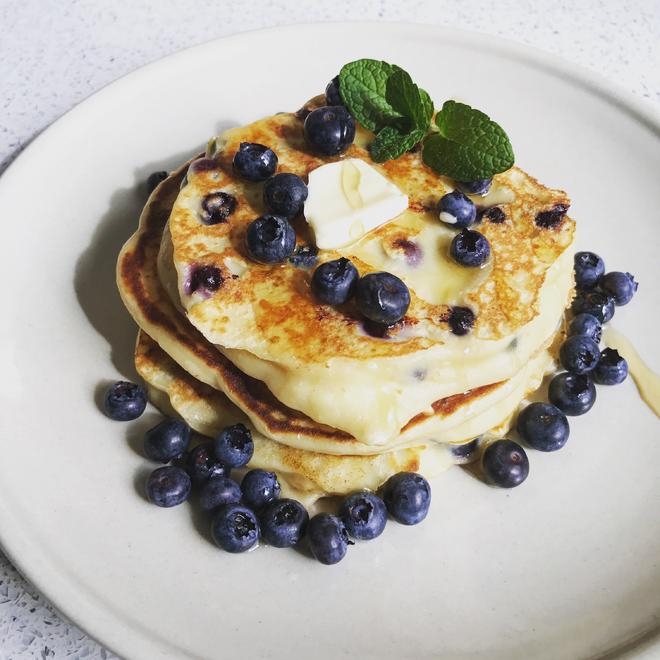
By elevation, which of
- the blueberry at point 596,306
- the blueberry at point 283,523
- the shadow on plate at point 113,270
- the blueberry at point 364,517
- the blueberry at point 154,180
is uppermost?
the blueberry at point 596,306

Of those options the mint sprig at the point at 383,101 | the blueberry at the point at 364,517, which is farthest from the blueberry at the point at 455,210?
the blueberry at the point at 364,517

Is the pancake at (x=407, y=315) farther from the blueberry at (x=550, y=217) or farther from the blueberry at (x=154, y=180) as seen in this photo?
the blueberry at (x=154, y=180)

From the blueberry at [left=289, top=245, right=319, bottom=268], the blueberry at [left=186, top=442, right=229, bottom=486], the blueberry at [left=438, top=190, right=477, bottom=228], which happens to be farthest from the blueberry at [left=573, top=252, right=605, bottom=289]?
the blueberry at [left=186, top=442, right=229, bottom=486]

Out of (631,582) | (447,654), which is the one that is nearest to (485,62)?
(631,582)

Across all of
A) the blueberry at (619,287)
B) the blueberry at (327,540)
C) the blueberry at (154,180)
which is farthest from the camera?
the blueberry at (154,180)

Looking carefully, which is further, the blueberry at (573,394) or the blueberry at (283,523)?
the blueberry at (573,394)

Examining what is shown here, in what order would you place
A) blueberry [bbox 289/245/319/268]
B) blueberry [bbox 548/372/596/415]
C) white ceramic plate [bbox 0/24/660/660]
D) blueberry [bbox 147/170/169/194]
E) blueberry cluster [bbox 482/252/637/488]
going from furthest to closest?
blueberry [bbox 147/170/169/194]
blueberry [bbox 548/372/596/415]
blueberry cluster [bbox 482/252/637/488]
blueberry [bbox 289/245/319/268]
white ceramic plate [bbox 0/24/660/660]

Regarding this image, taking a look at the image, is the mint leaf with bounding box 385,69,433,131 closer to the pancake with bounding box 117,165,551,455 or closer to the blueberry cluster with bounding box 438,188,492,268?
the blueberry cluster with bounding box 438,188,492,268
